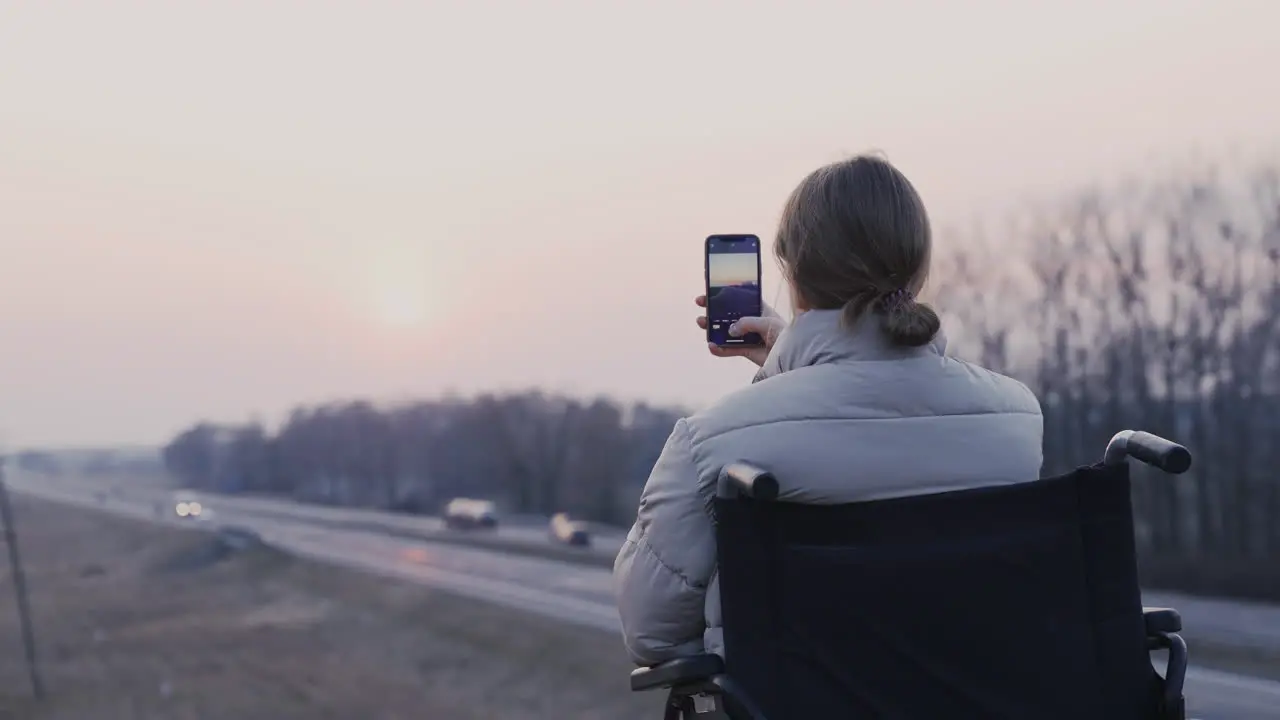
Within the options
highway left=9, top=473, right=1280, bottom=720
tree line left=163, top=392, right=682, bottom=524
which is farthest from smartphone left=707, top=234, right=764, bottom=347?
tree line left=163, top=392, right=682, bottom=524

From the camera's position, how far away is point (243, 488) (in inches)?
3868

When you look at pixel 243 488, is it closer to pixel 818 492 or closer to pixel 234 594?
pixel 234 594

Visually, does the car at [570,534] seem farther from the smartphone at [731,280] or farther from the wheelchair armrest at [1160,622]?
the wheelchair armrest at [1160,622]

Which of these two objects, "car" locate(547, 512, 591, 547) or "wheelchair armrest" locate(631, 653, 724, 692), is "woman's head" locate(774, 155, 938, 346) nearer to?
"wheelchair armrest" locate(631, 653, 724, 692)

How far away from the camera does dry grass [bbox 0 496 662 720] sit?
18.0 meters

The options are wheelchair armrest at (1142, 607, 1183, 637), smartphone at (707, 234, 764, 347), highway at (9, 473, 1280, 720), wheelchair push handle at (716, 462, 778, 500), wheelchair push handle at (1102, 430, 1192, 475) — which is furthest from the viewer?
highway at (9, 473, 1280, 720)

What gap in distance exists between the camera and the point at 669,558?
6.56 feet

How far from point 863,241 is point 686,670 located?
0.74 m

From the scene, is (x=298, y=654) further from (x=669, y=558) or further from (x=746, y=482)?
(x=746, y=482)

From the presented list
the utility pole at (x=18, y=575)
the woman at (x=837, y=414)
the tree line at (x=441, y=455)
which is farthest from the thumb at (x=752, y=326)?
the tree line at (x=441, y=455)

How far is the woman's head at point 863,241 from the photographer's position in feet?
6.59

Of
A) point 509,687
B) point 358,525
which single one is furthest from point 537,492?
point 509,687

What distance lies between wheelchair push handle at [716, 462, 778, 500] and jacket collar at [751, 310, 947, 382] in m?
0.20

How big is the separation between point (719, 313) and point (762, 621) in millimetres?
758
